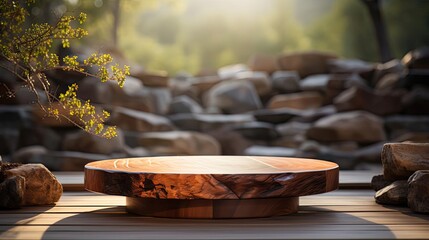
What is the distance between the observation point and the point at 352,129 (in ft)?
32.3

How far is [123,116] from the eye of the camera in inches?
379

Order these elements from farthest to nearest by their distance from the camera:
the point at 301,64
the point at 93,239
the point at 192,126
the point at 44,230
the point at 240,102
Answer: the point at 301,64 < the point at 240,102 < the point at 192,126 < the point at 44,230 < the point at 93,239

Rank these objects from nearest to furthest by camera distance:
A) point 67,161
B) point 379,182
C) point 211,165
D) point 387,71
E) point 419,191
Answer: point 419,191
point 211,165
point 379,182
point 67,161
point 387,71

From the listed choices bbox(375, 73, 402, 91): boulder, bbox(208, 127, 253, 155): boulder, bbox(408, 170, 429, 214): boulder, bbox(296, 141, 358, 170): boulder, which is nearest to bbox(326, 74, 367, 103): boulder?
bbox(375, 73, 402, 91): boulder

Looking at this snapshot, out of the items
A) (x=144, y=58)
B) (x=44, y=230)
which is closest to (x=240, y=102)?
(x=44, y=230)

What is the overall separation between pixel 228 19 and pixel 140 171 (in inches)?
1155

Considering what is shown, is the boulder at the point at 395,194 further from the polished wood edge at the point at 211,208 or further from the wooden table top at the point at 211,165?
the polished wood edge at the point at 211,208

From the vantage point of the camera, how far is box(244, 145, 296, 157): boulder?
944cm

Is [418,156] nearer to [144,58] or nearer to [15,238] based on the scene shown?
[15,238]

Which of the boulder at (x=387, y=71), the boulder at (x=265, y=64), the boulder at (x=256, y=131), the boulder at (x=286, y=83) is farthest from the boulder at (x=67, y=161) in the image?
the boulder at (x=387, y=71)

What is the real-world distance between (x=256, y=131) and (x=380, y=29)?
6.32 metres

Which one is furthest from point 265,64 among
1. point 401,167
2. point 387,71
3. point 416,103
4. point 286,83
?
point 401,167

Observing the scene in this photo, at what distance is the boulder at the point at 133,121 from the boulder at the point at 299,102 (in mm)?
3005

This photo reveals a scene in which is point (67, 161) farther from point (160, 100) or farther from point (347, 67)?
point (347, 67)
